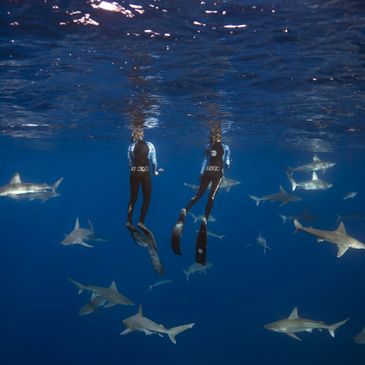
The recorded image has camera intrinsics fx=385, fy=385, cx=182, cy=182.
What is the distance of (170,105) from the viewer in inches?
851

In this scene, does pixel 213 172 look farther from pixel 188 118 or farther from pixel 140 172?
pixel 188 118

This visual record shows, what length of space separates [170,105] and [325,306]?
2537cm

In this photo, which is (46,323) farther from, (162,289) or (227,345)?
(227,345)

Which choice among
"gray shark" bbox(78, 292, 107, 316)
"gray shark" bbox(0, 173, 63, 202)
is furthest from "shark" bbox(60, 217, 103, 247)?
"gray shark" bbox(78, 292, 107, 316)

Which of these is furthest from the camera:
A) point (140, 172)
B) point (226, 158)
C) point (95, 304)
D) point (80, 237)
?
point (80, 237)

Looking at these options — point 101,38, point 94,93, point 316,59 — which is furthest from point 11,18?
point 316,59

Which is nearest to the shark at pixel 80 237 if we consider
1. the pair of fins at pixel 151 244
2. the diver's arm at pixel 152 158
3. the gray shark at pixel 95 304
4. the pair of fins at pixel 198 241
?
the gray shark at pixel 95 304

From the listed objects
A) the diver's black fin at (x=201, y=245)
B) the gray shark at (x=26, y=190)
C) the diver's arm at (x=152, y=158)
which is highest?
the diver's arm at (x=152, y=158)

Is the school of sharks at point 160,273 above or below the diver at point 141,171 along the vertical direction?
below

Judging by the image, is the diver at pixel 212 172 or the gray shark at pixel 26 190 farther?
the gray shark at pixel 26 190

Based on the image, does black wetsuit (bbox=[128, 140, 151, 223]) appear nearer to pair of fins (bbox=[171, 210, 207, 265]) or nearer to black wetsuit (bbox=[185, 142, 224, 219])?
pair of fins (bbox=[171, 210, 207, 265])

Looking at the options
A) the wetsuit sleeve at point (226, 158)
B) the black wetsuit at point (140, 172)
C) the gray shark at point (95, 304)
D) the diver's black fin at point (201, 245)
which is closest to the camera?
the diver's black fin at point (201, 245)

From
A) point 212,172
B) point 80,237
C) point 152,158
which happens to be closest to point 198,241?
point 212,172

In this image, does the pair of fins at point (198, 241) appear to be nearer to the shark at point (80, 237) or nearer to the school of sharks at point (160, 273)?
the school of sharks at point (160, 273)
